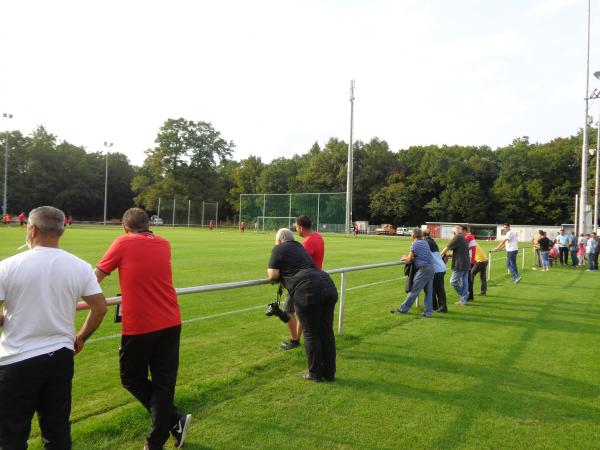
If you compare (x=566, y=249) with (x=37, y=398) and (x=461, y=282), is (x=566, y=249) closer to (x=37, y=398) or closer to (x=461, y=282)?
(x=461, y=282)

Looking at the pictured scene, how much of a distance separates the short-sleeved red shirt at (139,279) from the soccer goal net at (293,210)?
53423 mm

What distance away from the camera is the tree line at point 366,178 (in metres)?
74.1

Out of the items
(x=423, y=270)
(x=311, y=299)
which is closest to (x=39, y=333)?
(x=311, y=299)

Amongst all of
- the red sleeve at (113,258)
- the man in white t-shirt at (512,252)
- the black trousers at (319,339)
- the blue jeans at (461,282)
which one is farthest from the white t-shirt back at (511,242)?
the red sleeve at (113,258)

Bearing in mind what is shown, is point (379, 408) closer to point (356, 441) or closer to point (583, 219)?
point (356, 441)

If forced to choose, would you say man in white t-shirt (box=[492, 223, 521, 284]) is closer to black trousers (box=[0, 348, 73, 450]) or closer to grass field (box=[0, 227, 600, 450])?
grass field (box=[0, 227, 600, 450])

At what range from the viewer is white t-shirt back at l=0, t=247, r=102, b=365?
2.74m

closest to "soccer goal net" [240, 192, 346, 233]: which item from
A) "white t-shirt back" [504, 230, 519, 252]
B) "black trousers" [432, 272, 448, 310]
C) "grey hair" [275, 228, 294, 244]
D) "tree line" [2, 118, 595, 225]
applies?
"tree line" [2, 118, 595, 225]

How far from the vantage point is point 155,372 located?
366 centimetres

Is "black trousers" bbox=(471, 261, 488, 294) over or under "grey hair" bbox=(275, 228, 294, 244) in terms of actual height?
under

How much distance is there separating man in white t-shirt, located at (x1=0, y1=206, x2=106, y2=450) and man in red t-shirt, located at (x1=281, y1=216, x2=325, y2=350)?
3.79 meters

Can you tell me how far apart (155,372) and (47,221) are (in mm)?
1398

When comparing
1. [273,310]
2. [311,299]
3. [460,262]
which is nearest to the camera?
[311,299]

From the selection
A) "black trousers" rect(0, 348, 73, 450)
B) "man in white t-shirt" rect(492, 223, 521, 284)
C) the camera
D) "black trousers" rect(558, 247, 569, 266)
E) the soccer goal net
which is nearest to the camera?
"black trousers" rect(0, 348, 73, 450)
